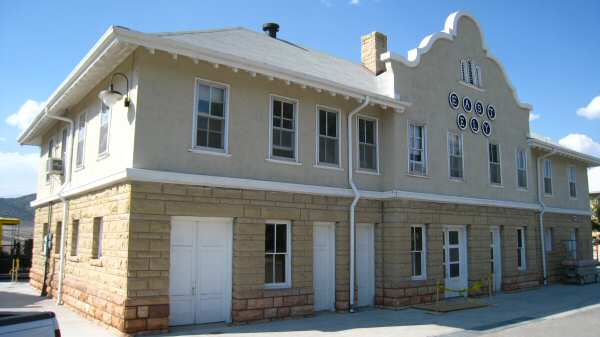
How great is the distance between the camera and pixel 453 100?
16.2 meters

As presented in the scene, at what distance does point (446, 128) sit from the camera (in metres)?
15.9

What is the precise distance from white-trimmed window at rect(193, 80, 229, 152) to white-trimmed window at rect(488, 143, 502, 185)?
407 inches

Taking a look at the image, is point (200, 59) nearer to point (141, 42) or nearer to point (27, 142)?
point (141, 42)

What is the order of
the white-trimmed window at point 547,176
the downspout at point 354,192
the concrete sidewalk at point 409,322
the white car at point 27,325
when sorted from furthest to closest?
the white-trimmed window at point 547,176, the downspout at point 354,192, the concrete sidewalk at point 409,322, the white car at point 27,325

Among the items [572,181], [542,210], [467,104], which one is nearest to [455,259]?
[467,104]

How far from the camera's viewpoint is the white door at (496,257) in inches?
693

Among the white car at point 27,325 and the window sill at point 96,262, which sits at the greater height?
the window sill at point 96,262

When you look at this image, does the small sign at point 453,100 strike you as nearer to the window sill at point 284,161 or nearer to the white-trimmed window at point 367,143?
the white-trimmed window at point 367,143

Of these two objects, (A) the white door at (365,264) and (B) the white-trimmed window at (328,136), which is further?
(A) the white door at (365,264)

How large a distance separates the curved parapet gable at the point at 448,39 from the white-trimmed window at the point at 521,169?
1776mm

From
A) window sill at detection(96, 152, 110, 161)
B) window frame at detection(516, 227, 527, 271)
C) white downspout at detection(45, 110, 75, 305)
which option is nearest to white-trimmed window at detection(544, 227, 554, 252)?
window frame at detection(516, 227, 527, 271)

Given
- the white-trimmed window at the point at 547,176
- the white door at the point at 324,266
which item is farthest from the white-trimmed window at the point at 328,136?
the white-trimmed window at the point at 547,176

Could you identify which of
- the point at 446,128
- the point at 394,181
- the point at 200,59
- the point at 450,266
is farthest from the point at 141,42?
the point at 450,266

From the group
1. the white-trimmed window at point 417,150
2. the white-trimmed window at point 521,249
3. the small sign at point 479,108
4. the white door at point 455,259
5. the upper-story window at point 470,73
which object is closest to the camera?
the white-trimmed window at point 417,150
